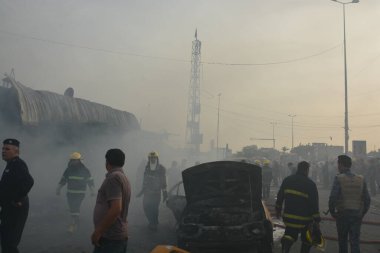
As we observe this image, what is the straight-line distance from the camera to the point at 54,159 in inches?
516

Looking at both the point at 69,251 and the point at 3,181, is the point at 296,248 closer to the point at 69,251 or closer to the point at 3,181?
the point at 69,251

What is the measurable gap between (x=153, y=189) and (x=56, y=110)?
202 inches

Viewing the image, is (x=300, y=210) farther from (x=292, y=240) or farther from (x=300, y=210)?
(x=292, y=240)

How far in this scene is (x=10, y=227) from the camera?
4.84 meters

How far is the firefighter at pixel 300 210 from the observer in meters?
6.27

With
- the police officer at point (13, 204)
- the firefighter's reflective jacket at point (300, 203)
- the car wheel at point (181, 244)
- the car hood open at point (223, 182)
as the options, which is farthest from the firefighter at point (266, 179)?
the police officer at point (13, 204)

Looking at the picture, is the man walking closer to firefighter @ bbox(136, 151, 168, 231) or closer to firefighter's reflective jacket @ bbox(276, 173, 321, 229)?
firefighter's reflective jacket @ bbox(276, 173, 321, 229)

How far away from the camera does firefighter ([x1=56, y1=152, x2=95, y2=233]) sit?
360 inches

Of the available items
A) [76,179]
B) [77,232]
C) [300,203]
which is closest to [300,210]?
[300,203]

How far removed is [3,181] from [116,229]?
201 cm

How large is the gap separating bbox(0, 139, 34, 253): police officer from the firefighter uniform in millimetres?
4052

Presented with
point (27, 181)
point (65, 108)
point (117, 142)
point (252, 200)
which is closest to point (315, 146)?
point (117, 142)

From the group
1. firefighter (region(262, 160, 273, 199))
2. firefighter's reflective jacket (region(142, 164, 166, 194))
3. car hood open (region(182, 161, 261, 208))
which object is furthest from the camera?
firefighter (region(262, 160, 273, 199))

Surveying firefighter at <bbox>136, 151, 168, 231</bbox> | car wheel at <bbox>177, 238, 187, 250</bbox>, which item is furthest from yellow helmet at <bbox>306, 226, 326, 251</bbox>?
firefighter at <bbox>136, 151, 168, 231</bbox>
